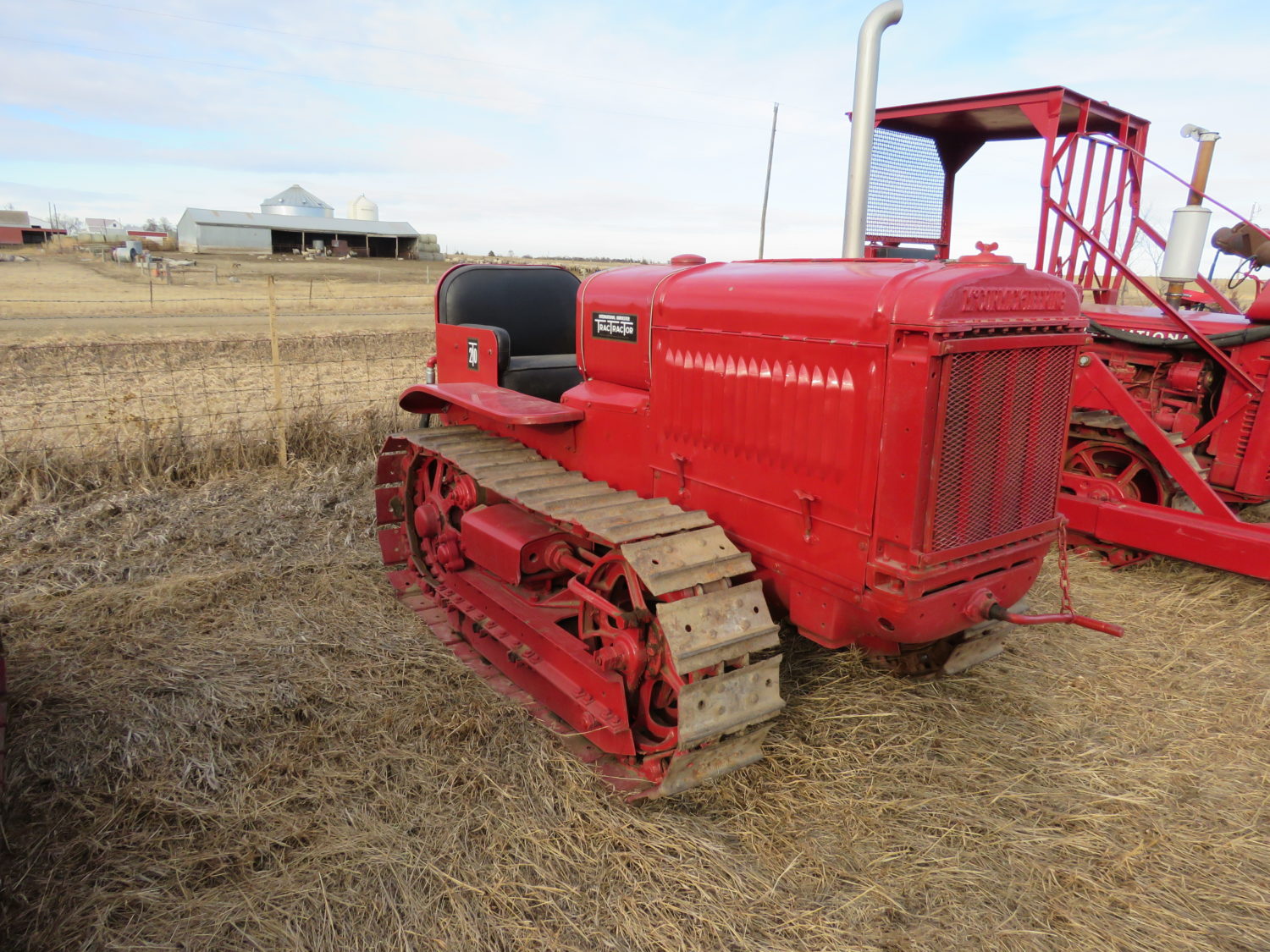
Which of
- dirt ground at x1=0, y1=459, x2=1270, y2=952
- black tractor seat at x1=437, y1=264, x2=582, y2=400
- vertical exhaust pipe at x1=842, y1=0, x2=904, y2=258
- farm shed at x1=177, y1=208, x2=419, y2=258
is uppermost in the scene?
farm shed at x1=177, y1=208, x2=419, y2=258

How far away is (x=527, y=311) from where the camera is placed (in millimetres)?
5410

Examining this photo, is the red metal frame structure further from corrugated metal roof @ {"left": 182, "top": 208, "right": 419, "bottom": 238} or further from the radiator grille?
corrugated metal roof @ {"left": 182, "top": 208, "right": 419, "bottom": 238}

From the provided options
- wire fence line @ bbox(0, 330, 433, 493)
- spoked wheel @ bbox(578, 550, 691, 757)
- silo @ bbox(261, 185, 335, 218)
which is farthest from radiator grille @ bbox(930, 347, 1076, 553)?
silo @ bbox(261, 185, 335, 218)

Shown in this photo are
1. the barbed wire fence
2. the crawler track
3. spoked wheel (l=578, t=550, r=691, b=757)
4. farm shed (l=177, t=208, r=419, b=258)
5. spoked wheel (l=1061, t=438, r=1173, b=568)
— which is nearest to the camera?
the crawler track

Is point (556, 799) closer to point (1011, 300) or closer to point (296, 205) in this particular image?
point (1011, 300)

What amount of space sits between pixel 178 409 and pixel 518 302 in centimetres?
321

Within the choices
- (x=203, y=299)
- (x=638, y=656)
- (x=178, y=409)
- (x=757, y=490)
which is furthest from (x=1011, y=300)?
(x=203, y=299)

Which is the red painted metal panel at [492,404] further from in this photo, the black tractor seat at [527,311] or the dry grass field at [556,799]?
the dry grass field at [556,799]

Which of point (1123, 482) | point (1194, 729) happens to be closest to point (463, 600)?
point (1194, 729)

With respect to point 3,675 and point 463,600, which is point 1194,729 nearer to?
point 463,600

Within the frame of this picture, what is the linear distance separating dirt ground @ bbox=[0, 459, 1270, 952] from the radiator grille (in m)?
1.09

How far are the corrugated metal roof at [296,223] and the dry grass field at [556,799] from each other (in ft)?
129

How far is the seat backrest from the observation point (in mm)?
5207

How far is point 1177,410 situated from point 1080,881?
3991 mm
